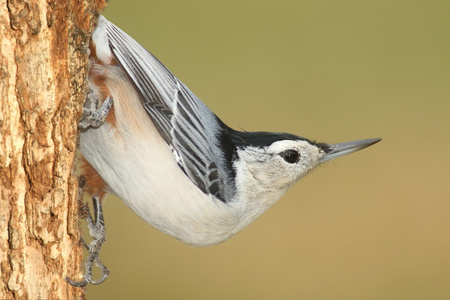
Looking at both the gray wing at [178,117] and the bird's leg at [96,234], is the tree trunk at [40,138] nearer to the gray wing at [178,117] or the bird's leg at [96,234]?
the gray wing at [178,117]

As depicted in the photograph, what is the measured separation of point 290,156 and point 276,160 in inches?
2.1

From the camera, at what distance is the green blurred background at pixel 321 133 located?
358 cm

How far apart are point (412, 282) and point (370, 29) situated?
1.59 metres

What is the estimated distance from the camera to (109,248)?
141 inches

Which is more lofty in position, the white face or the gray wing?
the gray wing

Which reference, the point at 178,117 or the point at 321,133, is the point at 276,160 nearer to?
the point at 178,117

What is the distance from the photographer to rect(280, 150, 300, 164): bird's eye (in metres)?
2.42

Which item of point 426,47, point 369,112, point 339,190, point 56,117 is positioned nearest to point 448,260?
point 339,190

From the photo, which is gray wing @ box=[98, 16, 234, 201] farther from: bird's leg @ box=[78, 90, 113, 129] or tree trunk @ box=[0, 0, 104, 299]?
tree trunk @ box=[0, 0, 104, 299]

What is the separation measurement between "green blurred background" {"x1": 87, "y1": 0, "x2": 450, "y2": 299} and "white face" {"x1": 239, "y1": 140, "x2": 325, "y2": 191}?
1.11 metres

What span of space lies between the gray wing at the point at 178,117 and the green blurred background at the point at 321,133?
134cm

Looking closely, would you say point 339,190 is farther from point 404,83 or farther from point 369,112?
point 404,83

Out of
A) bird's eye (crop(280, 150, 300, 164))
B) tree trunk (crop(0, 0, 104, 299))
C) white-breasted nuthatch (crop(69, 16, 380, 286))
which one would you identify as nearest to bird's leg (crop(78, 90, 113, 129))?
white-breasted nuthatch (crop(69, 16, 380, 286))

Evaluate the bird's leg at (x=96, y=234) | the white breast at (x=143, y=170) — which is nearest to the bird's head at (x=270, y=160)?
the white breast at (x=143, y=170)
